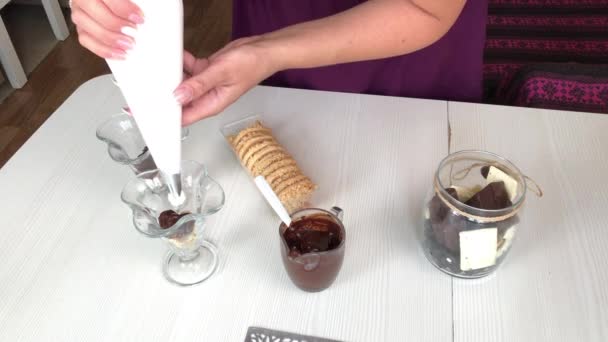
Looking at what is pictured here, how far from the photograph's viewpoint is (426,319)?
2.00 feet

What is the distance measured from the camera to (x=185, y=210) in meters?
0.66

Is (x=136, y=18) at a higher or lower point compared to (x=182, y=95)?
higher

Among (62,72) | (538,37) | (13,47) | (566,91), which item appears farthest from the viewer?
(62,72)

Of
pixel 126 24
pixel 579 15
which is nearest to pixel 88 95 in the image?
pixel 126 24

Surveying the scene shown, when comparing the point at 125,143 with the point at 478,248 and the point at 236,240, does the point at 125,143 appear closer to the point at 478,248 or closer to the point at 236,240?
the point at 236,240

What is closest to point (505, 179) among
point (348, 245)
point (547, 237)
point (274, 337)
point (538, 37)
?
point (547, 237)

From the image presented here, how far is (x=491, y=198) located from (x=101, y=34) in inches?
19.4

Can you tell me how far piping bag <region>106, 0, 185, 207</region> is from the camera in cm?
51

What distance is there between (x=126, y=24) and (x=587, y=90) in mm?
1034

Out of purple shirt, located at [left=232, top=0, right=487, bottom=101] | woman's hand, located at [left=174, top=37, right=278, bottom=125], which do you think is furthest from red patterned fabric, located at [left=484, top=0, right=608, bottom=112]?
woman's hand, located at [left=174, top=37, right=278, bottom=125]

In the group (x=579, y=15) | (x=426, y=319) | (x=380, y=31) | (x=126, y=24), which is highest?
(x=126, y=24)

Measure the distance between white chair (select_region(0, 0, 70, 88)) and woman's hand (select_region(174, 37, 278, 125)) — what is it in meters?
1.61

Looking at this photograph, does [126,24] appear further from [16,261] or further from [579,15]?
[579,15]

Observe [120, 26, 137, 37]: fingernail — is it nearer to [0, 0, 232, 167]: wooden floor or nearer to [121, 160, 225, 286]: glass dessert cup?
[121, 160, 225, 286]: glass dessert cup
